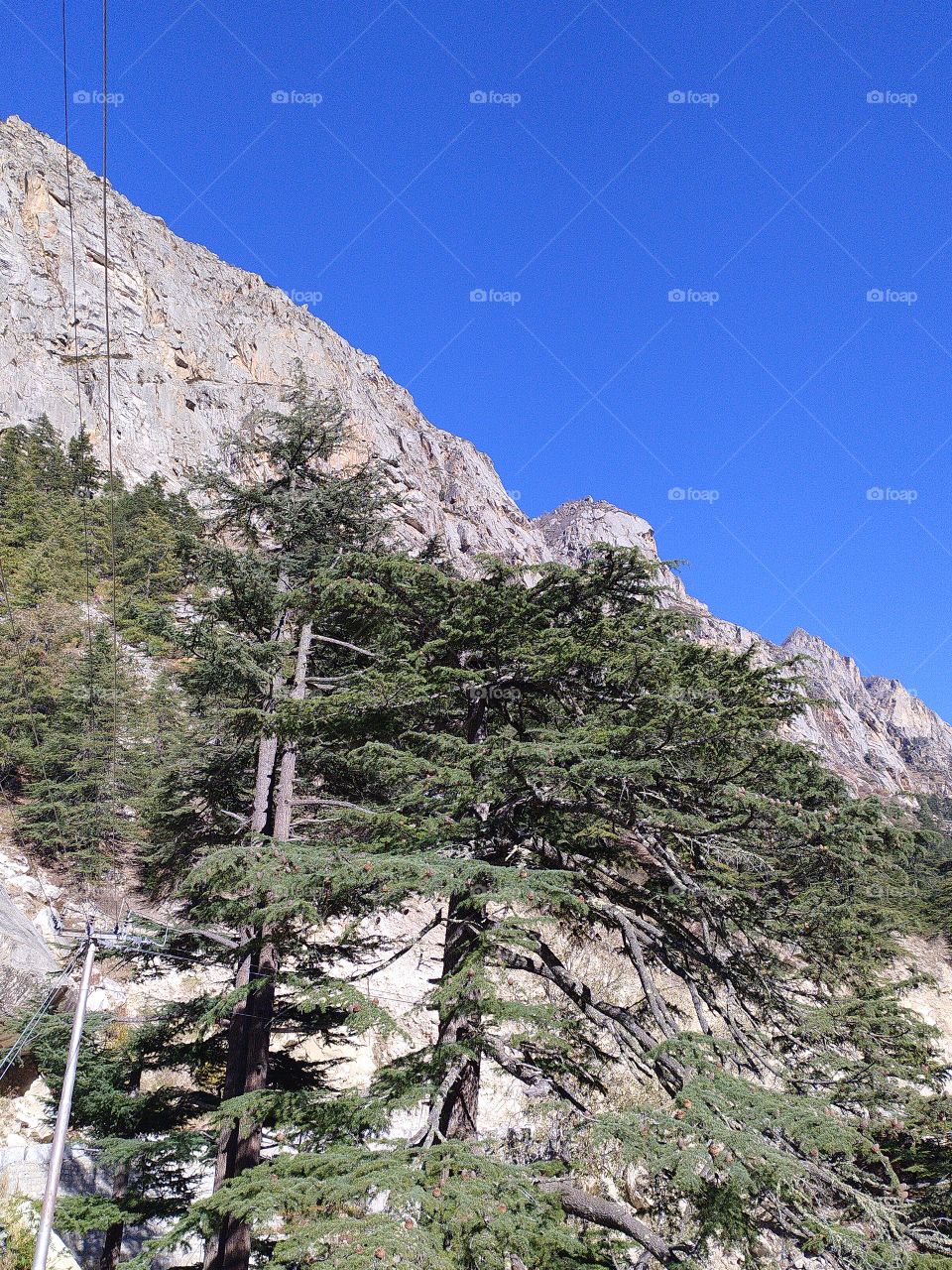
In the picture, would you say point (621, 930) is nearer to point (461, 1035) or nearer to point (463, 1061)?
point (461, 1035)

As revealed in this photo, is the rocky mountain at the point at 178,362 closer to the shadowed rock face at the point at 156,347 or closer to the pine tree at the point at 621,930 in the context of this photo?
the shadowed rock face at the point at 156,347

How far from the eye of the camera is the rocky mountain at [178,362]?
56.9m

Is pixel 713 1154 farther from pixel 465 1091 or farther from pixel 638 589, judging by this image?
pixel 638 589

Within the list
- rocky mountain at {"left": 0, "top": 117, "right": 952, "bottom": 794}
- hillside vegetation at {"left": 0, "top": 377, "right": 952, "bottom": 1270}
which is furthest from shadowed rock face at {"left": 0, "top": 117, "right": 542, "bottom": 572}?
hillside vegetation at {"left": 0, "top": 377, "right": 952, "bottom": 1270}

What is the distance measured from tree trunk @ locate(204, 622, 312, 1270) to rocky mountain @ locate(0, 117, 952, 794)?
31.6 meters

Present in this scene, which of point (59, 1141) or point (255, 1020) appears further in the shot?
point (255, 1020)

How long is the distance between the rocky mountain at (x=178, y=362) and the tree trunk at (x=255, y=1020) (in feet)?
104

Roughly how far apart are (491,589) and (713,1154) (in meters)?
4.71

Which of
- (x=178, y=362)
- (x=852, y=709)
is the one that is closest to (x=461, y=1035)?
(x=178, y=362)

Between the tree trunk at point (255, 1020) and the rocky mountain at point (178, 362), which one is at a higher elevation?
the rocky mountain at point (178, 362)

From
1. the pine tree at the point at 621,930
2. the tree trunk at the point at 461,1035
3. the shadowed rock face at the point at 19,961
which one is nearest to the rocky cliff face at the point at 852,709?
the shadowed rock face at the point at 19,961

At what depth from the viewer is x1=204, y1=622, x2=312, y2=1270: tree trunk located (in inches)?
281

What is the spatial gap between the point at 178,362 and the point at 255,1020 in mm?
69264

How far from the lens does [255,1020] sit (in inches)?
304
